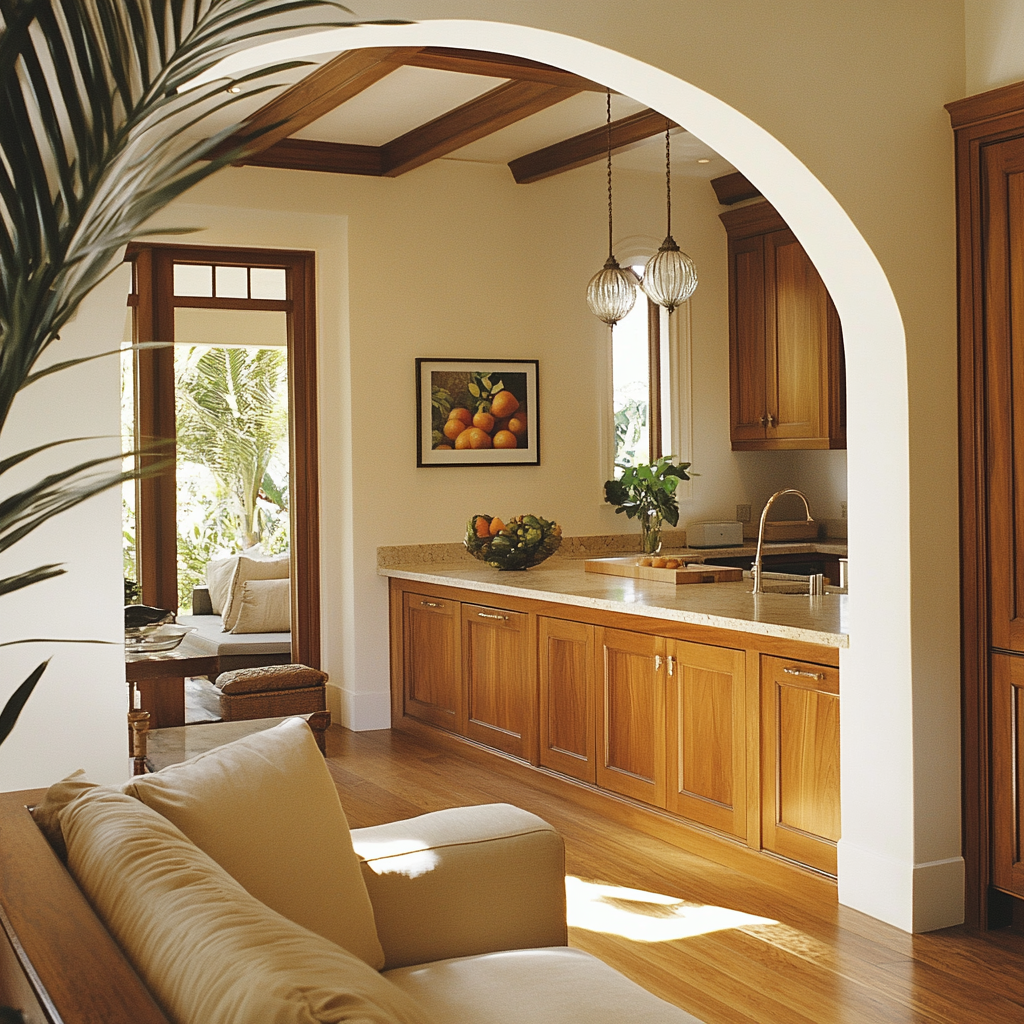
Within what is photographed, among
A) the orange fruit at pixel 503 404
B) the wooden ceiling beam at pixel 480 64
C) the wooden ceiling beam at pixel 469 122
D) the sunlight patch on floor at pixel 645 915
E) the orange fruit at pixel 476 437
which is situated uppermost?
the wooden ceiling beam at pixel 469 122

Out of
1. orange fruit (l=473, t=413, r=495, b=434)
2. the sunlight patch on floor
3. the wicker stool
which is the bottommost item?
the sunlight patch on floor

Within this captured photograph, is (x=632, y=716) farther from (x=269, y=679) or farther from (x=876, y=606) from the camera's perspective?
(x=269, y=679)

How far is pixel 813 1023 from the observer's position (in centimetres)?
273

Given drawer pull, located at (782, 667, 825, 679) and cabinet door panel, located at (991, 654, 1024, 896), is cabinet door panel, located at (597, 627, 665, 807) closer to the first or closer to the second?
drawer pull, located at (782, 667, 825, 679)

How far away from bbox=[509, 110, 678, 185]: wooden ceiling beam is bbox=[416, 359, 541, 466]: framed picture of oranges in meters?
1.02

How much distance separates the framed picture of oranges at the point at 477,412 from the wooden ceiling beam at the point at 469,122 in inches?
41.4

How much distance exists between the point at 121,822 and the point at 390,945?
2.20 ft

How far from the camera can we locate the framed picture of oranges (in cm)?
621

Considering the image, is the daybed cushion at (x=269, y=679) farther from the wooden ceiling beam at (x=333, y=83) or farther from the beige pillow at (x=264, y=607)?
the wooden ceiling beam at (x=333, y=83)

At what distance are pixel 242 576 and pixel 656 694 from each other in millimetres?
2892

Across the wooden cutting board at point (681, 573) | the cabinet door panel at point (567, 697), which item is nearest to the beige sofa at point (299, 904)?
the cabinet door panel at point (567, 697)

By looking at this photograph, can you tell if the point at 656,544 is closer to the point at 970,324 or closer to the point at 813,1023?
the point at 970,324

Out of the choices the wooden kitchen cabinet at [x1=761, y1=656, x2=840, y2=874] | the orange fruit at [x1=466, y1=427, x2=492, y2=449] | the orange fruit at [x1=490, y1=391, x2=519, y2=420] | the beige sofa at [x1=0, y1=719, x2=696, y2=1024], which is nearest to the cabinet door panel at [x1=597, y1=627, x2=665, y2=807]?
the wooden kitchen cabinet at [x1=761, y1=656, x2=840, y2=874]

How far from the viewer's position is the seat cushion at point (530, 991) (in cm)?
173
